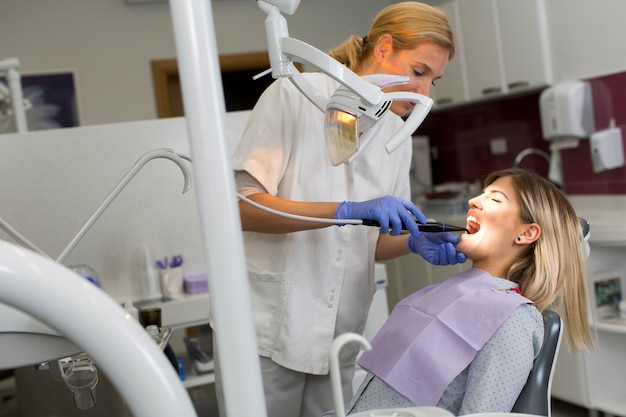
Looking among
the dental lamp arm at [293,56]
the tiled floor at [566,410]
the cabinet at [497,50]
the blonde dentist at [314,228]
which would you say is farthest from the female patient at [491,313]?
the cabinet at [497,50]

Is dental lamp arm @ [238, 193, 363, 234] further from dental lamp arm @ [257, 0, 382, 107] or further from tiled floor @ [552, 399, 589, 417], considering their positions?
tiled floor @ [552, 399, 589, 417]

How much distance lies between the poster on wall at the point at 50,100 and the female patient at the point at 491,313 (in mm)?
3548

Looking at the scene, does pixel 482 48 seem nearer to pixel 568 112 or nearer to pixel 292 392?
pixel 568 112

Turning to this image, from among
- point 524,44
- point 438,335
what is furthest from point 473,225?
point 524,44

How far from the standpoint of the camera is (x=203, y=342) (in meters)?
2.82

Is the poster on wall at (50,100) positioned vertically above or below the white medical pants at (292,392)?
above

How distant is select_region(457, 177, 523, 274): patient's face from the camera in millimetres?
1628

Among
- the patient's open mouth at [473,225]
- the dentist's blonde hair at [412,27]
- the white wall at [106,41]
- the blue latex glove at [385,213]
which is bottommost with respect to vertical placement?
the patient's open mouth at [473,225]

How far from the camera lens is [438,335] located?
1.49 meters

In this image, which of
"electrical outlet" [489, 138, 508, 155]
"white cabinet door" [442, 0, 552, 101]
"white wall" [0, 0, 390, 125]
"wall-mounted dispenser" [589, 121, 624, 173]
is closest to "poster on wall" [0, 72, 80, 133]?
"white wall" [0, 0, 390, 125]

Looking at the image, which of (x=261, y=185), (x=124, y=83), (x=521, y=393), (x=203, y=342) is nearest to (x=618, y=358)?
(x=203, y=342)

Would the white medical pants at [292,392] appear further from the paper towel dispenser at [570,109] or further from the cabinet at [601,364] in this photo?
the paper towel dispenser at [570,109]

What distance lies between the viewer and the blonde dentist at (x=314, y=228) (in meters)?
1.46

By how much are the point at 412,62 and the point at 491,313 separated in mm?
519
